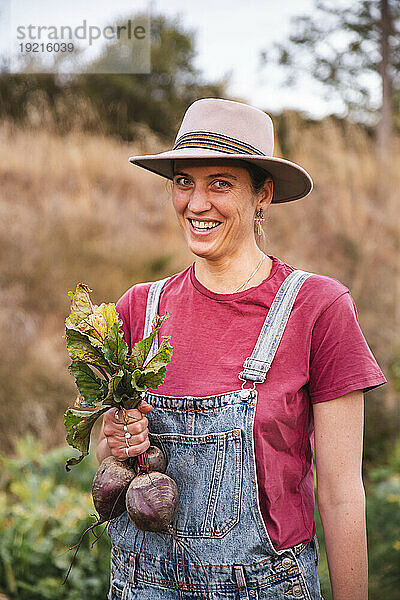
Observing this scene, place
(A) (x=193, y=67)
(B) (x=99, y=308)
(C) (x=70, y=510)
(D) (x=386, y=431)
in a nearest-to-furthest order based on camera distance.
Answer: (B) (x=99, y=308)
(C) (x=70, y=510)
(D) (x=386, y=431)
(A) (x=193, y=67)

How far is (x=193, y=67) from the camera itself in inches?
379

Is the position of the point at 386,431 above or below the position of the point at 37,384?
below

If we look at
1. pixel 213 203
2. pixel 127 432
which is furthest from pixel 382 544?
pixel 213 203

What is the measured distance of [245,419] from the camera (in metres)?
1.72

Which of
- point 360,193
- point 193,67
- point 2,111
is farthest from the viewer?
point 193,67

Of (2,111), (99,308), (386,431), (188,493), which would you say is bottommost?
(386,431)

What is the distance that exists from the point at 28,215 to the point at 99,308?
5265 millimetres

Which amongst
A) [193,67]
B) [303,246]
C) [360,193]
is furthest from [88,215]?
[193,67]

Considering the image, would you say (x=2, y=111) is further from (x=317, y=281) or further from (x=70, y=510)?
(x=317, y=281)

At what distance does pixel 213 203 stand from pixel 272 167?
0.70 feet

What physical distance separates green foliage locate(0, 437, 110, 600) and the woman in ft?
3.96

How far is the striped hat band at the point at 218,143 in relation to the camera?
5.99ft

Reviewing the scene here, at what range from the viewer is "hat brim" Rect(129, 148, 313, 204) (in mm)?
1796

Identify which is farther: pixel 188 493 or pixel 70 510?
pixel 70 510
